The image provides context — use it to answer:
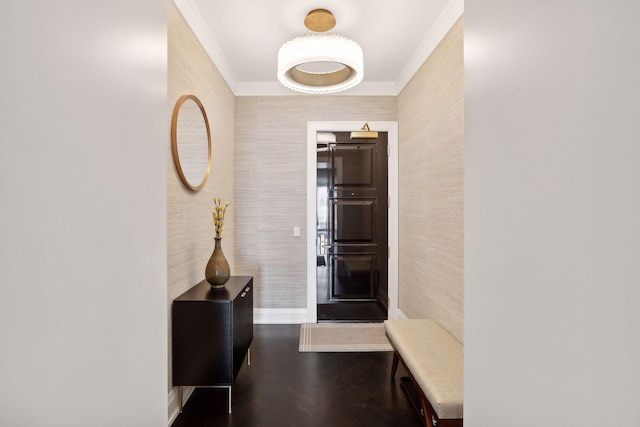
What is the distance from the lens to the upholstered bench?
145 cm

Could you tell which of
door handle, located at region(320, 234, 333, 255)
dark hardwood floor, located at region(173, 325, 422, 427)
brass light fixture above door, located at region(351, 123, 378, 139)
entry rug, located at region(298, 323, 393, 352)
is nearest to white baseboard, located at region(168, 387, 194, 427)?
dark hardwood floor, located at region(173, 325, 422, 427)

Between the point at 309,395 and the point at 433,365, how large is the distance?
36.0 inches

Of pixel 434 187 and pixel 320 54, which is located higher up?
pixel 320 54

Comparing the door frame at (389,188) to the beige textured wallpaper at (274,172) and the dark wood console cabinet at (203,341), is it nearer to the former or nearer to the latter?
the beige textured wallpaper at (274,172)

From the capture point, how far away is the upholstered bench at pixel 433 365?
57.1 inches

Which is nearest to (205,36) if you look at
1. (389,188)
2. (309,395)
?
(389,188)

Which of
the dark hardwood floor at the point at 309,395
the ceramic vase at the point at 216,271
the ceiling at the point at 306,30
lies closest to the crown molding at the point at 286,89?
the ceiling at the point at 306,30

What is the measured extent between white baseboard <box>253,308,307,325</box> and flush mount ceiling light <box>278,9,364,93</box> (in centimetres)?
237

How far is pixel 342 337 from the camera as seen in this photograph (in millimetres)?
3207

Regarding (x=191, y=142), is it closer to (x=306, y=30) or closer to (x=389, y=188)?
(x=306, y=30)
